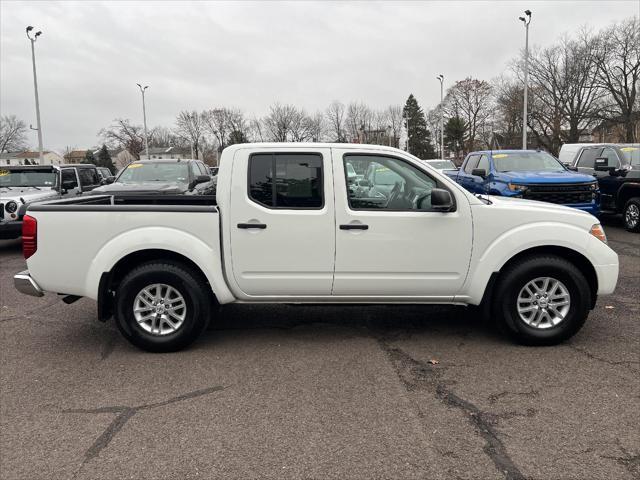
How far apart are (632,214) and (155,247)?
11139 mm

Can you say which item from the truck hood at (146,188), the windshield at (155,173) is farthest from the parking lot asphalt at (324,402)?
the windshield at (155,173)

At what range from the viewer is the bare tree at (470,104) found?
2916 inches

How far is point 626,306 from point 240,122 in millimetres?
84374

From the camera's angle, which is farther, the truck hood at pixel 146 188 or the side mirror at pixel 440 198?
the truck hood at pixel 146 188

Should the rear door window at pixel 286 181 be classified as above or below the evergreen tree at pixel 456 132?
below

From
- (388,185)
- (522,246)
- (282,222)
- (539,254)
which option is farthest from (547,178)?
(282,222)

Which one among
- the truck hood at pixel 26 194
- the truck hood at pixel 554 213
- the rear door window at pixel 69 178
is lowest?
the truck hood at pixel 554 213

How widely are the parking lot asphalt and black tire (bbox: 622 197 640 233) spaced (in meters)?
6.97

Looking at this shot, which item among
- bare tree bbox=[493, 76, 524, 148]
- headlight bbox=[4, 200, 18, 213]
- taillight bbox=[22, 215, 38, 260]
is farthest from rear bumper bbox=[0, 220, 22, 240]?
bare tree bbox=[493, 76, 524, 148]

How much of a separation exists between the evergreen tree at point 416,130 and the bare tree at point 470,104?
779 cm

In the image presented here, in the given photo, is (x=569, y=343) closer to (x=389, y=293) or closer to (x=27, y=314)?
(x=389, y=293)

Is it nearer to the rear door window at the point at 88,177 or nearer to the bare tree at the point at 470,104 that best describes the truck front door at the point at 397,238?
the rear door window at the point at 88,177

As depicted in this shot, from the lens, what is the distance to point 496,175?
36.5ft

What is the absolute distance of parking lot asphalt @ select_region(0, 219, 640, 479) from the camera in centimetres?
296
